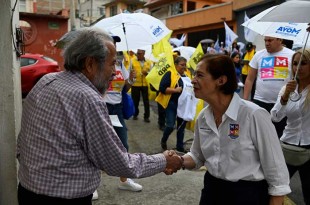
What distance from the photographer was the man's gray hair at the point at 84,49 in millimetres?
1900

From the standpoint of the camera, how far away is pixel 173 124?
6148 millimetres

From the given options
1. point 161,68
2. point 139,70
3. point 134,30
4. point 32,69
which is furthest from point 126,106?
point 32,69

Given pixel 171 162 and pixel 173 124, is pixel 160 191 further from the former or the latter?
pixel 171 162

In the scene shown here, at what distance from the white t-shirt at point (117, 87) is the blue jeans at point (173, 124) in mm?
1706

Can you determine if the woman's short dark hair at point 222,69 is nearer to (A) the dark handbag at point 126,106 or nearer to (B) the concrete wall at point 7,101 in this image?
(B) the concrete wall at point 7,101

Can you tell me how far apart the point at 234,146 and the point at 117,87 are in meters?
2.70

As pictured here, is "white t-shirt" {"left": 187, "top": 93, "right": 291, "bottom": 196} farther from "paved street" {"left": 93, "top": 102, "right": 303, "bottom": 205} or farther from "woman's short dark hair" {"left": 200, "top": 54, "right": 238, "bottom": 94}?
"paved street" {"left": 93, "top": 102, "right": 303, "bottom": 205}

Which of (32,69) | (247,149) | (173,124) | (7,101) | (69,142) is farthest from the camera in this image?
(32,69)

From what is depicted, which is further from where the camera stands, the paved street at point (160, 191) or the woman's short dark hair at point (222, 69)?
the paved street at point (160, 191)

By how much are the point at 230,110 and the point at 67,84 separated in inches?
38.9

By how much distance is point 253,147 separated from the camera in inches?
84.3

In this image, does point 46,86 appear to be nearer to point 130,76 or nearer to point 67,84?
point 67,84

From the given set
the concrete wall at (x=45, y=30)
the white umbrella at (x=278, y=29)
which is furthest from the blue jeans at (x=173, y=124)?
the concrete wall at (x=45, y=30)

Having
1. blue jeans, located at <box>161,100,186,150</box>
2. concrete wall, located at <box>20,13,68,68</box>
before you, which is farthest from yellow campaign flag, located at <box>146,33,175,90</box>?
concrete wall, located at <box>20,13,68,68</box>
